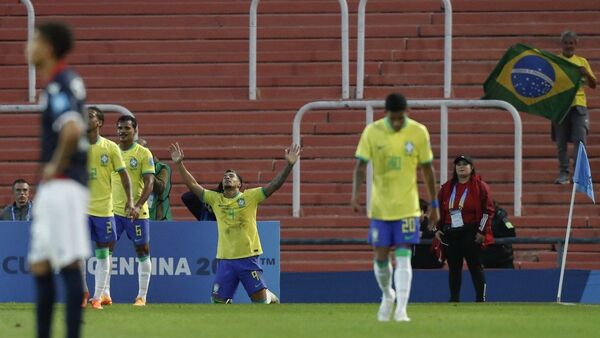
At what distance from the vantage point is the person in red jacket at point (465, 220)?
19.3 m

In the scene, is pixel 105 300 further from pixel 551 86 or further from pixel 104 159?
pixel 551 86

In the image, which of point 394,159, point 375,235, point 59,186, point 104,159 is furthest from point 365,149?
point 59,186

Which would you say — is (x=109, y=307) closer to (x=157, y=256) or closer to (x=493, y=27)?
(x=157, y=256)

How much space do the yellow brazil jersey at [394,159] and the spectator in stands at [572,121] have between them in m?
7.68

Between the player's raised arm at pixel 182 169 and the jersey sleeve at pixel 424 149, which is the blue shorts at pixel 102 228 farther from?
the jersey sleeve at pixel 424 149

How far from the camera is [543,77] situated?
71.7 feet

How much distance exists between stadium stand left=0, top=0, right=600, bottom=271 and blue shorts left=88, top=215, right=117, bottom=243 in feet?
15.5

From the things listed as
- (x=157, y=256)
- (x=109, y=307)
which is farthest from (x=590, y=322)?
(x=157, y=256)

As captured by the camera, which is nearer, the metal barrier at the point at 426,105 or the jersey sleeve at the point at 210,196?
the jersey sleeve at the point at 210,196

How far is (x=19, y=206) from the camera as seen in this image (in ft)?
67.0

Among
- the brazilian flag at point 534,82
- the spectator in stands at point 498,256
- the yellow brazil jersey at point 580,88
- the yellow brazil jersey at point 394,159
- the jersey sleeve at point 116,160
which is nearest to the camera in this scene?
the yellow brazil jersey at point 394,159

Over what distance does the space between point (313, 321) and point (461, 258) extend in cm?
516

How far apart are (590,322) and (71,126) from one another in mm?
6691

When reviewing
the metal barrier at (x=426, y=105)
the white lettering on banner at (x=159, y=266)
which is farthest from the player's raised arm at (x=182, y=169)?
the metal barrier at (x=426, y=105)
